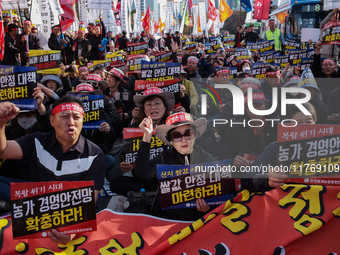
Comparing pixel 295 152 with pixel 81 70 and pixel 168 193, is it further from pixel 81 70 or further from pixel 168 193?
pixel 81 70

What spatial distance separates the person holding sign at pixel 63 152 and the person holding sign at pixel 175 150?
0.42 meters

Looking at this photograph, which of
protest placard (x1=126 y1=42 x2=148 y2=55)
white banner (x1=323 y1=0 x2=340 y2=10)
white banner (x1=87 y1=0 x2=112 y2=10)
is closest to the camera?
white banner (x1=323 y1=0 x2=340 y2=10)

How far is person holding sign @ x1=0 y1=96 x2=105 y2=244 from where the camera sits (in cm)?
291

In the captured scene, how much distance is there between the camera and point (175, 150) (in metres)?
3.23

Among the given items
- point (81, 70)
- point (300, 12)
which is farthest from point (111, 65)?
point (300, 12)

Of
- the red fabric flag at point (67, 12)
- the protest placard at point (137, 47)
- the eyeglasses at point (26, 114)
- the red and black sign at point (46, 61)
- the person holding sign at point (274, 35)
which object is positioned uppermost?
the red fabric flag at point (67, 12)

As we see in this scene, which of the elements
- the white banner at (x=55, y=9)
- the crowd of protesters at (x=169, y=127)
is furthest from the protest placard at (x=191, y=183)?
the white banner at (x=55, y=9)

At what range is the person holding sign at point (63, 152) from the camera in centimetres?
291

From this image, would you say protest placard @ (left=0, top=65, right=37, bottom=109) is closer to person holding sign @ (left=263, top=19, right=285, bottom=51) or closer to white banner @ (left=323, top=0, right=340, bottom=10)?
white banner @ (left=323, top=0, right=340, bottom=10)

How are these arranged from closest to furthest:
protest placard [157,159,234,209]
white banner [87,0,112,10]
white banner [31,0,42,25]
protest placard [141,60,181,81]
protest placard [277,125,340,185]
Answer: protest placard [277,125,340,185], protest placard [157,159,234,209], protest placard [141,60,181,81], white banner [31,0,42,25], white banner [87,0,112,10]

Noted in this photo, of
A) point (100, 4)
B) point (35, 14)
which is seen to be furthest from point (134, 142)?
point (100, 4)

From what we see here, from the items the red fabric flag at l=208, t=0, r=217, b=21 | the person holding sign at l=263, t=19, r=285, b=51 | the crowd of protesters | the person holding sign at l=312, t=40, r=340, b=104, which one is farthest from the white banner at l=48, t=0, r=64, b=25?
the red fabric flag at l=208, t=0, r=217, b=21

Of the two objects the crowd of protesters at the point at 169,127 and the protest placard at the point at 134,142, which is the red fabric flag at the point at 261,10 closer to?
the crowd of protesters at the point at 169,127

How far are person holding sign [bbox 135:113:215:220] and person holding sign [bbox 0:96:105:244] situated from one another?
1.38ft
